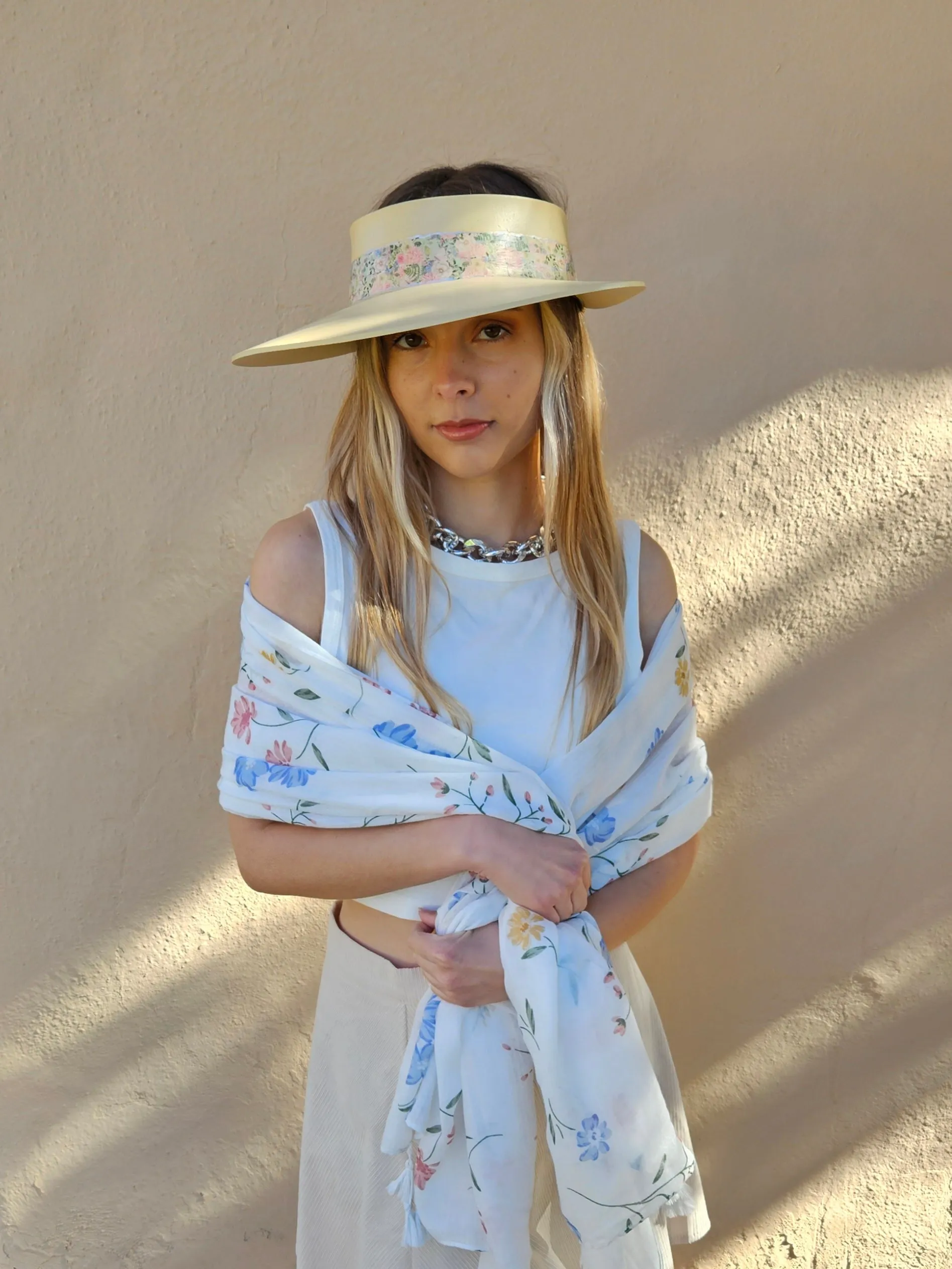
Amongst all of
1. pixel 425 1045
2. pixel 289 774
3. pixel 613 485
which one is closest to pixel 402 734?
pixel 289 774

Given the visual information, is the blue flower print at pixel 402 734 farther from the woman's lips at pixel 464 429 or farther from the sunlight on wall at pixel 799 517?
the sunlight on wall at pixel 799 517

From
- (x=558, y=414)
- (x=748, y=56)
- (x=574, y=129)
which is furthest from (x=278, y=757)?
(x=748, y=56)

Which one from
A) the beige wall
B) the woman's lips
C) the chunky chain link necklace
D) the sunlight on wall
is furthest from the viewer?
the sunlight on wall

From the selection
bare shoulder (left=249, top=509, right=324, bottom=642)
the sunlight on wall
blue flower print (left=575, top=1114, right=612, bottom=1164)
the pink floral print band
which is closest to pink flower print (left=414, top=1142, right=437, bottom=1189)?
blue flower print (left=575, top=1114, right=612, bottom=1164)

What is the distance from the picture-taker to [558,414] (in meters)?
1.53

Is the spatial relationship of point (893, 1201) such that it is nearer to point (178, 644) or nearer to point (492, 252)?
point (178, 644)

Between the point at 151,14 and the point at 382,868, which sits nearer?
the point at 382,868

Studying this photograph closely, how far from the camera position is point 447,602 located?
1.52 m

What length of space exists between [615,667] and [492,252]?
1.79 ft

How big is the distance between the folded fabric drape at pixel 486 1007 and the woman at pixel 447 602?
0.03 metres

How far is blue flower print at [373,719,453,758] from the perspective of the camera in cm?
142

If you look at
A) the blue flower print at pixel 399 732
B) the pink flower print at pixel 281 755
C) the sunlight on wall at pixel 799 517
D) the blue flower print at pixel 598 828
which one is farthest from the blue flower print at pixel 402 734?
the sunlight on wall at pixel 799 517

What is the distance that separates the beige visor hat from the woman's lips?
0.13 metres

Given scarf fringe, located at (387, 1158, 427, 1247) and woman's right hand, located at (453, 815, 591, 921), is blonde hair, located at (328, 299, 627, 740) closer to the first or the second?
woman's right hand, located at (453, 815, 591, 921)
